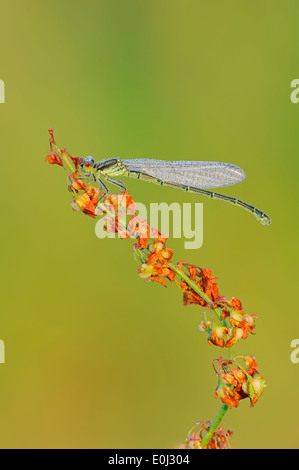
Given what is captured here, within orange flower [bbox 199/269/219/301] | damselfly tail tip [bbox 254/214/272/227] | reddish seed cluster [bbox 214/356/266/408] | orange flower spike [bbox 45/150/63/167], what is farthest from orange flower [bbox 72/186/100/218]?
damselfly tail tip [bbox 254/214/272/227]

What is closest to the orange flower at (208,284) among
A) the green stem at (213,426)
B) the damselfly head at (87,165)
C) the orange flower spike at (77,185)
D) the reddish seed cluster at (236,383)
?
the reddish seed cluster at (236,383)

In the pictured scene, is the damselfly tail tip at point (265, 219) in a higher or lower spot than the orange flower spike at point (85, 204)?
higher

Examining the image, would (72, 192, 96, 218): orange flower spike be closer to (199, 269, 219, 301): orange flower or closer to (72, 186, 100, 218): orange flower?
(72, 186, 100, 218): orange flower

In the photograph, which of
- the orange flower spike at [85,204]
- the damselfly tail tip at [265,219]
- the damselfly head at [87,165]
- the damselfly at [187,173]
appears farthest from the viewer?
the damselfly at [187,173]

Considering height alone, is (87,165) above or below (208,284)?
above

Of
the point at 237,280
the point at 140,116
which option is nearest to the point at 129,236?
the point at 237,280

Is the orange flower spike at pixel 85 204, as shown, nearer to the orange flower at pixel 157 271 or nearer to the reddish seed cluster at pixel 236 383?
the orange flower at pixel 157 271

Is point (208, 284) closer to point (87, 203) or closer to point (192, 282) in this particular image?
point (192, 282)

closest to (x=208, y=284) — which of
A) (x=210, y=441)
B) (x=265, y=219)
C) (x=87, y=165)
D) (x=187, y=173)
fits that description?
(x=210, y=441)
